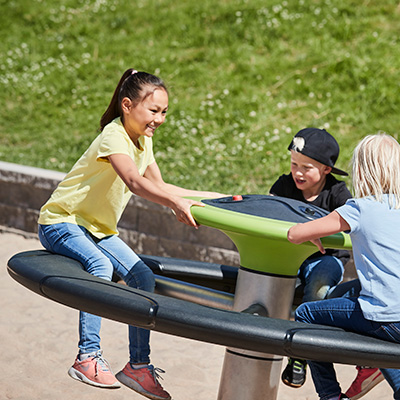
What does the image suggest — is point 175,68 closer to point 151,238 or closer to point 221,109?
point 221,109

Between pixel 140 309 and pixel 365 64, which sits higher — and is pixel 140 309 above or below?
below

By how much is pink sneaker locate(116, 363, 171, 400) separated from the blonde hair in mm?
1101

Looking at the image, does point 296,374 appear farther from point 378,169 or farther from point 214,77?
point 214,77

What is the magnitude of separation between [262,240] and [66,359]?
5.94 feet

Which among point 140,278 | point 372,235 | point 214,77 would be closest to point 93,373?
point 140,278

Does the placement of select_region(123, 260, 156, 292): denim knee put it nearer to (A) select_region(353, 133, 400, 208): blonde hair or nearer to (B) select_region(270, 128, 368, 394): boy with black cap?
(B) select_region(270, 128, 368, 394): boy with black cap

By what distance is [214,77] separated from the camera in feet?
26.8

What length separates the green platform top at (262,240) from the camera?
2.31 metres

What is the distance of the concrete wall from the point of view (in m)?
5.17

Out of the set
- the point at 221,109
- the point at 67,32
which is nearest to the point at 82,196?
the point at 221,109

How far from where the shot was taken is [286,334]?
2119mm

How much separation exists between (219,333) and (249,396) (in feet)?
2.01

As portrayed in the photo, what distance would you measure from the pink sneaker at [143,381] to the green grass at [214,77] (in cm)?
318

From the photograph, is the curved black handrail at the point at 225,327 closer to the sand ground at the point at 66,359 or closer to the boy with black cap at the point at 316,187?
the boy with black cap at the point at 316,187
